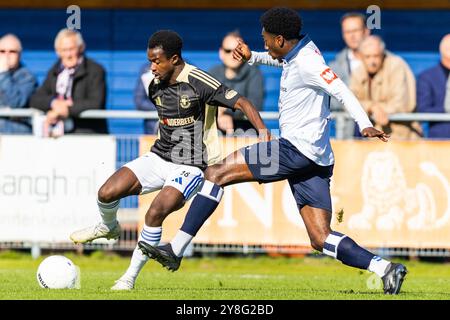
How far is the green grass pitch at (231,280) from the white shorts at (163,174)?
3.26ft

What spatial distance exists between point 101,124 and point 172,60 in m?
5.04

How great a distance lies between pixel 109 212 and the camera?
11.6 meters

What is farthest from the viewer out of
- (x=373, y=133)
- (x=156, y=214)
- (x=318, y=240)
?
(x=156, y=214)

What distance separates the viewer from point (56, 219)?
15812 millimetres

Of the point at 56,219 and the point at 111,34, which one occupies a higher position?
the point at 111,34

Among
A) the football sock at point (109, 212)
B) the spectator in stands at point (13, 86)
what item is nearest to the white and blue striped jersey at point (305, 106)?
the football sock at point (109, 212)

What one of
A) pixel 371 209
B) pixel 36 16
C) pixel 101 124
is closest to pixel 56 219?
pixel 101 124

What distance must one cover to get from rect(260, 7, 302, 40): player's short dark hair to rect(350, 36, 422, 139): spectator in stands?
5362mm

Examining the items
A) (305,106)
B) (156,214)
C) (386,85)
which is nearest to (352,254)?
(305,106)

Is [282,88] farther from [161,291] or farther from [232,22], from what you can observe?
[232,22]

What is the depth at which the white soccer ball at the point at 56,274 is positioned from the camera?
11.0 m

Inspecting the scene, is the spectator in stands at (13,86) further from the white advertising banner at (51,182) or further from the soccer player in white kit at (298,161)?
the soccer player in white kit at (298,161)

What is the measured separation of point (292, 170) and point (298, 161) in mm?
104

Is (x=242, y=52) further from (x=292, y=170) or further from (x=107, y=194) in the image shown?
(x=107, y=194)
